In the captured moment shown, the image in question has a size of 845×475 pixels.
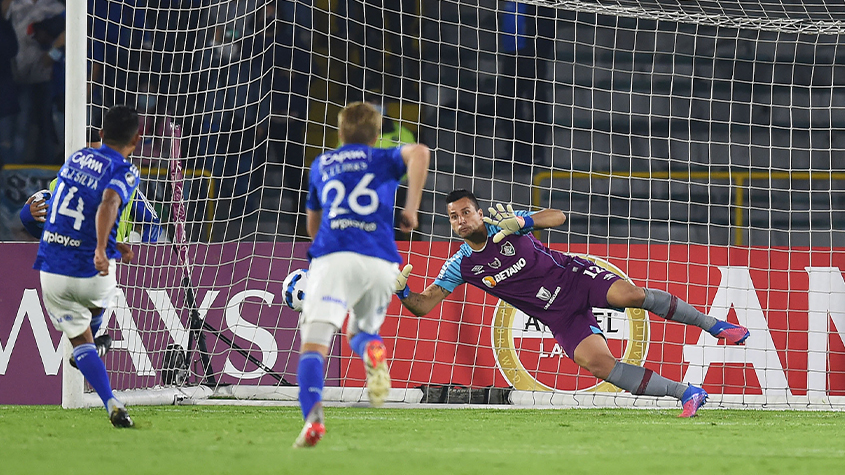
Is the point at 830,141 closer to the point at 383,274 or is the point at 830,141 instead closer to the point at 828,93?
the point at 828,93

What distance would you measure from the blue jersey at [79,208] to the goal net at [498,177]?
191 centimetres

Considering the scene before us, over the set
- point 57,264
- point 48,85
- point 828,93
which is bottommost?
point 57,264

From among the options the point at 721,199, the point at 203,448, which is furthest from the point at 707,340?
the point at 203,448

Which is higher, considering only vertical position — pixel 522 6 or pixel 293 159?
pixel 522 6

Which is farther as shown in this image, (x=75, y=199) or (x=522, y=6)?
(x=522, y=6)

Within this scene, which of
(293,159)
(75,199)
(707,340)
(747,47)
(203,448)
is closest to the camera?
(203,448)

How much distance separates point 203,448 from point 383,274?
97 centimetres

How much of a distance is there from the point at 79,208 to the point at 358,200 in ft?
5.50

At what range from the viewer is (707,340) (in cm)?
801

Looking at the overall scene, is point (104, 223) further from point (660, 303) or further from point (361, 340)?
point (660, 303)

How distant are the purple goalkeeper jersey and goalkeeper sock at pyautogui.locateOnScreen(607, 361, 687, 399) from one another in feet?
1.48

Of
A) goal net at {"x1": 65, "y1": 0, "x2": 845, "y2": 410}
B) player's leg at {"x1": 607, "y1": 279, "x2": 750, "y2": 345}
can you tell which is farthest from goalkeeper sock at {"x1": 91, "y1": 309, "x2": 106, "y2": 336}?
player's leg at {"x1": 607, "y1": 279, "x2": 750, "y2": 345}

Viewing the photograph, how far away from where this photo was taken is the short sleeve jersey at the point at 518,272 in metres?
7.00

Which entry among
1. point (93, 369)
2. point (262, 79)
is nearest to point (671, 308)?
point (93, 369)
